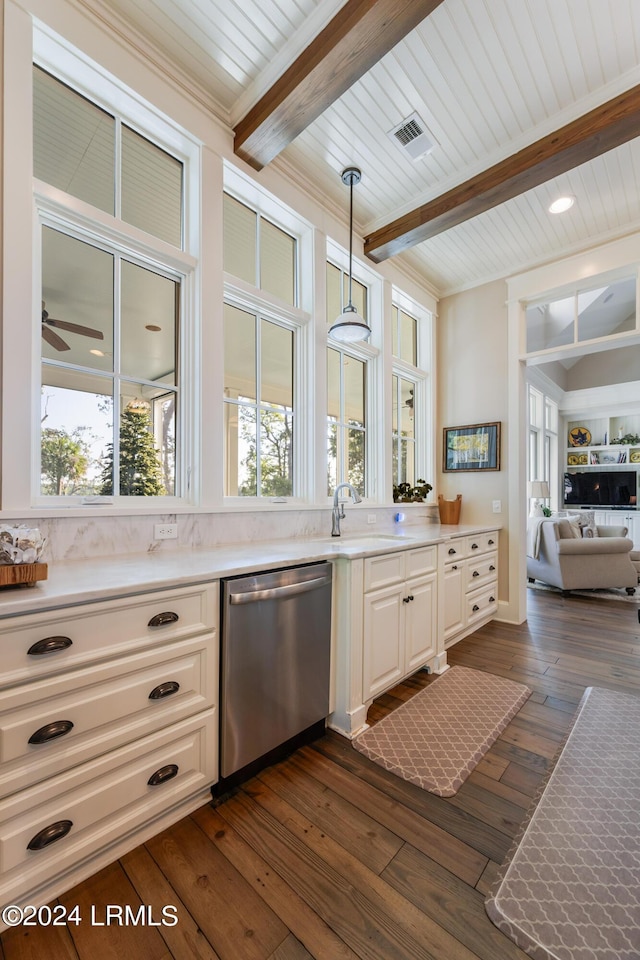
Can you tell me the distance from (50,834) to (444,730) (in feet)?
5.38

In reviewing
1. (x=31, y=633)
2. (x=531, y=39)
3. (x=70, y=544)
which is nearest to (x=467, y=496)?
(x=531, y=39)

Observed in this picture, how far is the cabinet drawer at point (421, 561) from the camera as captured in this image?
2.42m

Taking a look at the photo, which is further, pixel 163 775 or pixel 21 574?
pixel 163 775

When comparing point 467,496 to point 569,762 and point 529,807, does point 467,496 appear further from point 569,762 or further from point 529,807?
point 529,807

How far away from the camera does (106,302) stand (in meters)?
2.01

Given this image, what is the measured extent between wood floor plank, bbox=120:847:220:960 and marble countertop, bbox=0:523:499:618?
85cm

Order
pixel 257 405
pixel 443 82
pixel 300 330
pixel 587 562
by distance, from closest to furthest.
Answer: pixel 443 82 < pixel 257 405 < pixel 300 330 < pixel 587 562

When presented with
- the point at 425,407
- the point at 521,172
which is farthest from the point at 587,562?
the point at 521,172

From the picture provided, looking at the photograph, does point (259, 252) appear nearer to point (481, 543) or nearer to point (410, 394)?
point (410, 394)

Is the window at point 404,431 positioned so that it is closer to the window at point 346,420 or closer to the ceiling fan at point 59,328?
the window at point 346,420

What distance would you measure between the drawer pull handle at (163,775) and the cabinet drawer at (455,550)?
206 cm

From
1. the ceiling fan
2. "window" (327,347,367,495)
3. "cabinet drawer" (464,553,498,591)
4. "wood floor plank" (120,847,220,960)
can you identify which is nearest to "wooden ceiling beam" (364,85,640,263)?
"window" (327,347,367,495)

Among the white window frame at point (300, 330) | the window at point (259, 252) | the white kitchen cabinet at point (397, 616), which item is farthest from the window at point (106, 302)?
the white kitchen cabinet at point (397, 616)

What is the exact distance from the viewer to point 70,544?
1714 millimetres
